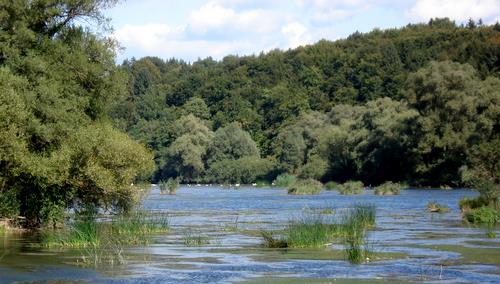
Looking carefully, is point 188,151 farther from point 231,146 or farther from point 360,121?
point 360,121

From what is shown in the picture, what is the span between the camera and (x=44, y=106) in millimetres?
36844

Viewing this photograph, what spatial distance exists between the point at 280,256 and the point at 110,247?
5.63 m

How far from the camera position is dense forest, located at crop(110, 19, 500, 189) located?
100375 mm

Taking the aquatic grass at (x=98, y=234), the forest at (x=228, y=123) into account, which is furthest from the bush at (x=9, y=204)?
the aquatic grass at (x=98, y=234)

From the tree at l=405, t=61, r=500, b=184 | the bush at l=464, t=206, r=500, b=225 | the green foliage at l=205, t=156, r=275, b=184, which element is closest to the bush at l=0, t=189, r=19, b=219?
the bush at l=464, t=206, r=500, b=225

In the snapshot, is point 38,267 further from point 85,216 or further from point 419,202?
point 419,202

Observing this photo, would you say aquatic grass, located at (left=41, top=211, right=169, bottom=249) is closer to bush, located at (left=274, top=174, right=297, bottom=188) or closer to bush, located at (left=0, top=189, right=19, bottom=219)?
bush, located at (left=0, top=189, right=19, bottom=219)

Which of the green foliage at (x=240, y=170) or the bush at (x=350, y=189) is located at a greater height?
the green foliage at (x=240, y=170)

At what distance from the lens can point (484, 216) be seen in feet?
144

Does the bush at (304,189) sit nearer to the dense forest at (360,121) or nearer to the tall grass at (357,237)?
the dense forest at (360,121)

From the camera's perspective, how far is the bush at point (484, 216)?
43.4m

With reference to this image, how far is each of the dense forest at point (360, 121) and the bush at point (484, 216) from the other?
1180 cm

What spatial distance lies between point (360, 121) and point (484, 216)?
2912 inches

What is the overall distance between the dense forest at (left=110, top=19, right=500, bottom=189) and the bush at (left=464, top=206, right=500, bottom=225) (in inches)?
465
